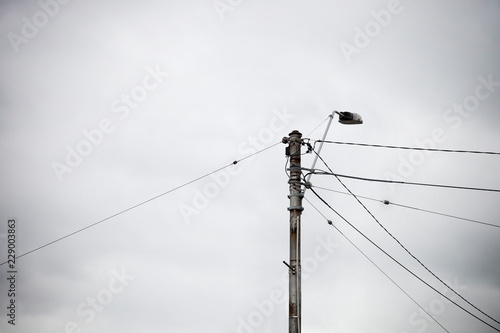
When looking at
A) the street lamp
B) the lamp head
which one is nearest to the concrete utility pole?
the street lamp

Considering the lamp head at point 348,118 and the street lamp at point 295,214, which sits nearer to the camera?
the street lamp at point 295,214

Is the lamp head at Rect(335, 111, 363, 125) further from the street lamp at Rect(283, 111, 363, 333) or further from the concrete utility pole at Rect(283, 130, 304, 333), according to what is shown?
the concrete utility pole at Rect(283, 130, 304, 333)

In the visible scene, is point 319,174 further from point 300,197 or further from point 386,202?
point 386,202

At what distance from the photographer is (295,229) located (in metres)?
10.8

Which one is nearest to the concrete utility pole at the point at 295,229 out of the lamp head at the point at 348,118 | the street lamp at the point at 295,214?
the street lamp at the point at 295,214

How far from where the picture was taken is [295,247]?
10.6 metres

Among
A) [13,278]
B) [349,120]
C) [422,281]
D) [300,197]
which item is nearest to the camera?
[300,197]

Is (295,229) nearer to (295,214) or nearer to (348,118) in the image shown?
(295,214)

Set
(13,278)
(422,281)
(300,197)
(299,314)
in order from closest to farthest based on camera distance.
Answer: (299,314) < (300,197) < (422,281) < (13,278)

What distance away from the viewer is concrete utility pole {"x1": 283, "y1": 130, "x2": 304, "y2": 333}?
10.2 meters

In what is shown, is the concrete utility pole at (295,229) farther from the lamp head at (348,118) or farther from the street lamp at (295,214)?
the lamp head at (348,118)

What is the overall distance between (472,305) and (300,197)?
7.88m

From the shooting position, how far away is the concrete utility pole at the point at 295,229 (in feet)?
33.5

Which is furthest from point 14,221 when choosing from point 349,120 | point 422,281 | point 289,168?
point 422,281
